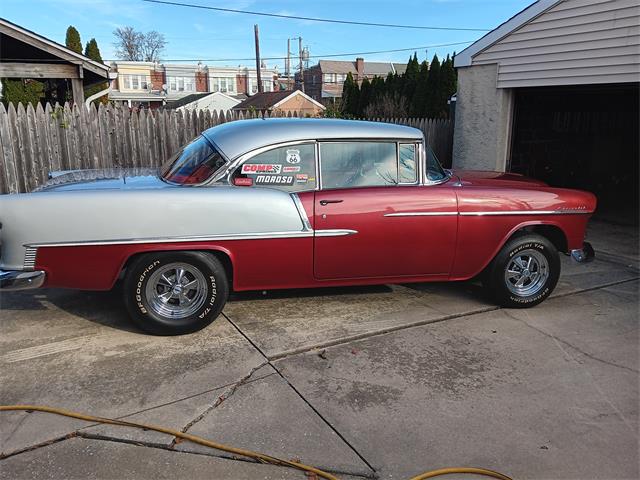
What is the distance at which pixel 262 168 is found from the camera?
13.9 feet

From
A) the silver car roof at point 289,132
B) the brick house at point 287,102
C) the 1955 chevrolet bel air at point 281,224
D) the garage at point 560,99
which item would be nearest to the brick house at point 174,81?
the brick house at point 287,102

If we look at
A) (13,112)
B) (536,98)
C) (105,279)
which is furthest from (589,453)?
(536,98)

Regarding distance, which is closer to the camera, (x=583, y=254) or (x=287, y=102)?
(x=583, y=254)

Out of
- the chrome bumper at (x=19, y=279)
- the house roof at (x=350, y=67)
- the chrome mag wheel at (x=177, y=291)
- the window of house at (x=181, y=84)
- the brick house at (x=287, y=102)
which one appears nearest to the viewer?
the chrome bumper at (x=19, y=279)

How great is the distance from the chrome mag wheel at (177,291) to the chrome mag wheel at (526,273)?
2761mm

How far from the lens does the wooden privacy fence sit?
334 inches

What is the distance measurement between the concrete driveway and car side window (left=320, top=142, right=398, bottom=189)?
116 cm

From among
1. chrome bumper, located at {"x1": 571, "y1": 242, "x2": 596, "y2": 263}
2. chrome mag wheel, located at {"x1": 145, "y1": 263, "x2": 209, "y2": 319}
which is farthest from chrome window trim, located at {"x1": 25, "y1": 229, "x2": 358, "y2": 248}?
chrome bumper, located at {"x1": 571, "y1": 242, "x2": 596, "y2": 263}

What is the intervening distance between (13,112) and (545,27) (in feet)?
28.7

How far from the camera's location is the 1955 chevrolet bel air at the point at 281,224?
12.4 feet

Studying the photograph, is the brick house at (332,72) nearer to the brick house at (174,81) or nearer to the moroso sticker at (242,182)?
the brick house at (174,81)

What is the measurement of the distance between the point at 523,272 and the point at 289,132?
2.53m

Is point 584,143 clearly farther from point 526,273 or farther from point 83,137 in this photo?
point 83,137

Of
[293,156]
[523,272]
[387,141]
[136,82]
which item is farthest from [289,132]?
[136,82]
